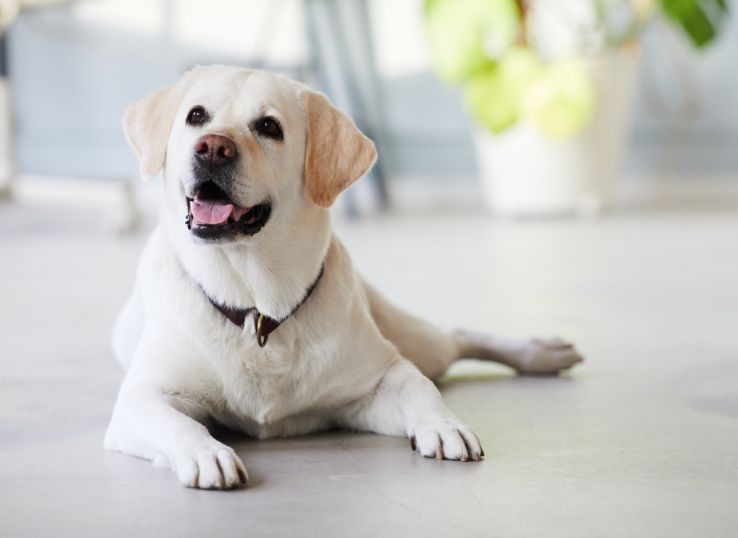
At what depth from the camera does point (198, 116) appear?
6.22 ft

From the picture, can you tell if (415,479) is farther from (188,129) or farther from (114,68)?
(114,68)

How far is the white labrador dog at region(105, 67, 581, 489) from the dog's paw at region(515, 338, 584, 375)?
1.68 ft

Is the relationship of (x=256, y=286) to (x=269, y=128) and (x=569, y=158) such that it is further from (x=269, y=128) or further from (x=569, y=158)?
(x=569, y=158)

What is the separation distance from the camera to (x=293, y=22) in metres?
7.75

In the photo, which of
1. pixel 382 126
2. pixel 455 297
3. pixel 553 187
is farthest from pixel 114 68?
pixel 455 297

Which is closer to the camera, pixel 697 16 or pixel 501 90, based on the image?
pixel 501 90

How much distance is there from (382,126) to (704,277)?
169 inches

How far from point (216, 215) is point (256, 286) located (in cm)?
15

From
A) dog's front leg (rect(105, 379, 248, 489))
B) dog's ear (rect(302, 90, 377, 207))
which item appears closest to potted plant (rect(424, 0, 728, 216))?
dog's ear (rect(302, 90, 377, 207))

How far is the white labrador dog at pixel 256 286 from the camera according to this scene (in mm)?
1785

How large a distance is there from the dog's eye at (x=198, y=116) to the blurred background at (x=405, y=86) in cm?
445

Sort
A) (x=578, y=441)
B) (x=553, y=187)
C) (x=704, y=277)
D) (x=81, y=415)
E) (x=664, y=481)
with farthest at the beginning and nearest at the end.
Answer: (x=553, y=187)
(x=704, y=277)
(x=81, y=415)
(x=578, y=441)
(x=664, y=481)

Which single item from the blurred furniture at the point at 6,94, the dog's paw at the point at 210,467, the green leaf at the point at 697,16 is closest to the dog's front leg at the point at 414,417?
the dog's paw at the point at 210,467

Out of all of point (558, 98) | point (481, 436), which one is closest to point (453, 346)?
point (481, 436)
